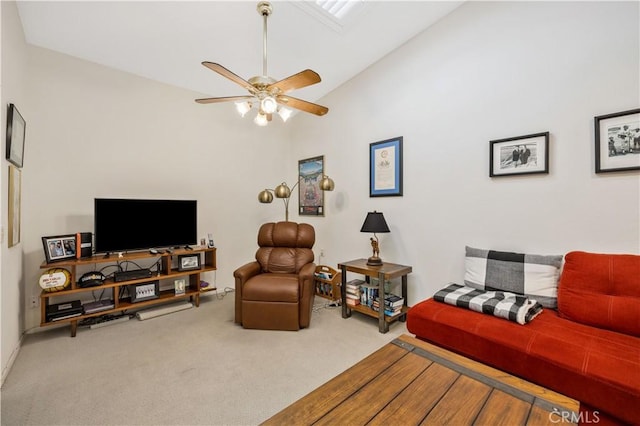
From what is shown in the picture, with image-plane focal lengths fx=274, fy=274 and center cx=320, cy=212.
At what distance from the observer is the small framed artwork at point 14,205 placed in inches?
84.1

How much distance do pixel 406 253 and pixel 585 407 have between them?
75.5 inches

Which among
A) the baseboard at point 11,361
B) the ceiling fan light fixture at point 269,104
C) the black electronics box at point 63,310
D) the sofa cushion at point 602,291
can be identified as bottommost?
the baseboard at point 11,361

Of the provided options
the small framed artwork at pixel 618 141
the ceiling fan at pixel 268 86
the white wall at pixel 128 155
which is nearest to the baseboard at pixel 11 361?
the white wall at pixel 128 155

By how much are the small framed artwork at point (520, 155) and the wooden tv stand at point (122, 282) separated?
11.0ft

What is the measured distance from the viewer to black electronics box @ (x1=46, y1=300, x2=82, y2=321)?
2586mm

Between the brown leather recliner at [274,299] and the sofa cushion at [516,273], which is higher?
the sofa cushion at [516,273]

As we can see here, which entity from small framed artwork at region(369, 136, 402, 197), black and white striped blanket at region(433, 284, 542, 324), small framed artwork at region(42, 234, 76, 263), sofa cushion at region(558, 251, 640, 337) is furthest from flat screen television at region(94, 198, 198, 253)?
Result: sofa cushion at region(558, 251, 640, 337)

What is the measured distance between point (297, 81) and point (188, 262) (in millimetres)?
2655

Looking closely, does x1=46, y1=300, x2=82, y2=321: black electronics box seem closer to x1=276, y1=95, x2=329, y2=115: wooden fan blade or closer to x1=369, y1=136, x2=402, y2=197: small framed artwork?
x1=276, y1=95, x2=329, y2=115: wooden fan blade

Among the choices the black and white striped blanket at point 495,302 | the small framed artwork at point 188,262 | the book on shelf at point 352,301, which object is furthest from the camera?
the small framed artwork at point 188,262

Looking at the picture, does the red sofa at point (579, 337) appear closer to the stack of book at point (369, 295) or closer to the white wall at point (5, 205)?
the stack of book at point (369, 295)

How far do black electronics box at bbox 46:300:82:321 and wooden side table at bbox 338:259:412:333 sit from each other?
270cm

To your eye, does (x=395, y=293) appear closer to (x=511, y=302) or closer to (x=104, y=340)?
(x=511, y=302)

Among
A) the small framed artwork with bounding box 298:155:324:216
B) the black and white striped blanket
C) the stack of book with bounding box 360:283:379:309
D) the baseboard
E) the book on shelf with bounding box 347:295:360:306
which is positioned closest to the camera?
the black and white striped blanket
